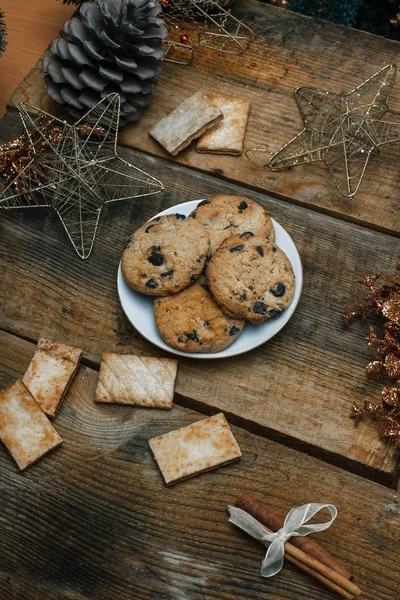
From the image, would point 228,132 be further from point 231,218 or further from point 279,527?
point 279,527

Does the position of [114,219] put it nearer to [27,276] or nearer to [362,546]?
[27,276]

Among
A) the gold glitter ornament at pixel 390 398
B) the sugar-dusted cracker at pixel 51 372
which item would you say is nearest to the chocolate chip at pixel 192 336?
the sugar-dusted cracker at pixel 51 372

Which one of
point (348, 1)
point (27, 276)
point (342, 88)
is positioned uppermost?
point (348, 1)

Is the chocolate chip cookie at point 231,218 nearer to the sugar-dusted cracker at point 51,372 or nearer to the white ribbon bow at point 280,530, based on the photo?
the sugar-dusted cracker at point 51,372

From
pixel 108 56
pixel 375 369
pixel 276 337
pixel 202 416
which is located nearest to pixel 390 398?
pixel 375 369

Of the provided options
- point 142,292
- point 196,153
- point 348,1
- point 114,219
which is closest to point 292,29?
point 348,1
